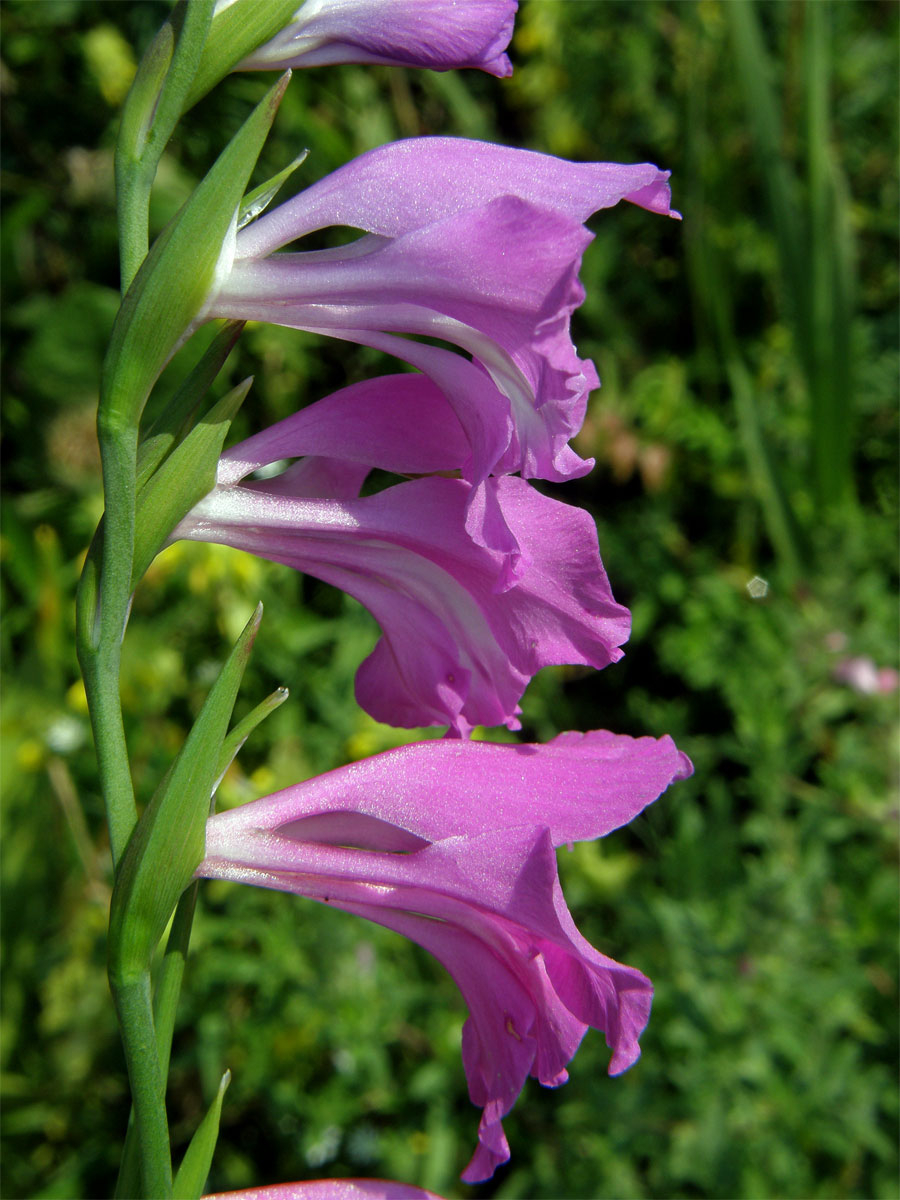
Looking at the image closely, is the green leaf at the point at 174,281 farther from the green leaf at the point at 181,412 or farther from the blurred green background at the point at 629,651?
the blurred green background at the point at 629,651

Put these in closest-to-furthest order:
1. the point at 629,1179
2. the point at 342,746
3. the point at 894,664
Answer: the point at 629,1179 → the point at 342,746 → the point at 894,664

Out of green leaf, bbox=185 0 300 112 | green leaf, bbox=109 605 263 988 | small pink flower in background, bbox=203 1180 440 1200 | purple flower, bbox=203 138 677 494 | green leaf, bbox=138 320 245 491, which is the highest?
green leaf, bbox=185 0 300 112

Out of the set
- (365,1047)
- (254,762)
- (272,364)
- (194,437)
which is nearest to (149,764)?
(254,762)

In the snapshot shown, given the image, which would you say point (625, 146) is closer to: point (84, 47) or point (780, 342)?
point (780, 342)

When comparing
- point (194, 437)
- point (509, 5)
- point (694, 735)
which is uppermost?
point (509, 5)

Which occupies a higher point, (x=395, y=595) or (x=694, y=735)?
(x=395, y=595)

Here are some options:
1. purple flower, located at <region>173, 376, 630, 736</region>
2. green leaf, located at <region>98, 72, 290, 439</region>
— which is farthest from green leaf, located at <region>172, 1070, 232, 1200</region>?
green leaf, located at <region>98, 72, 290, 439</region>

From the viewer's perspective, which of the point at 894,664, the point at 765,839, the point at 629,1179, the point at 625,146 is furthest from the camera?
the point at 625,146

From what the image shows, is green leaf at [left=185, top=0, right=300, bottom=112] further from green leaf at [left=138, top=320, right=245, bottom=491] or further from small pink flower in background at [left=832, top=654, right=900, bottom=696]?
small pink flower in background at [left=832, top=654, right=900, bottom=696]
